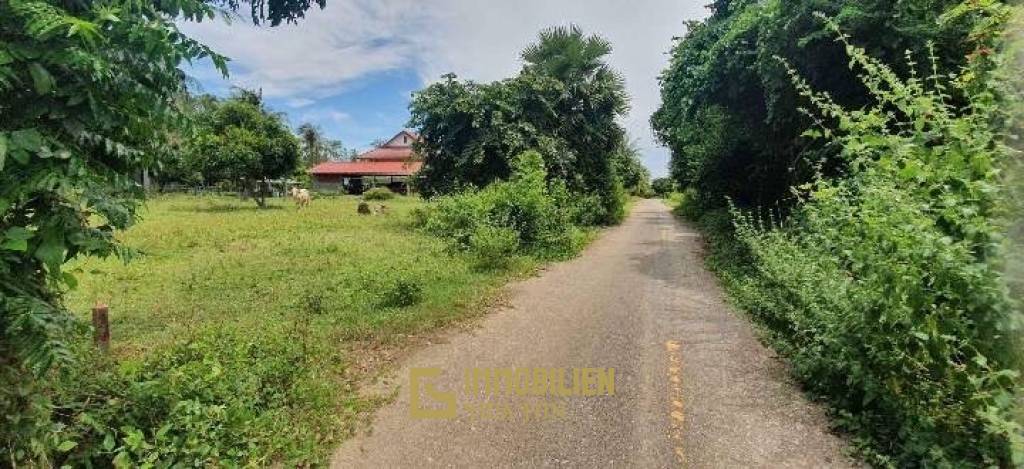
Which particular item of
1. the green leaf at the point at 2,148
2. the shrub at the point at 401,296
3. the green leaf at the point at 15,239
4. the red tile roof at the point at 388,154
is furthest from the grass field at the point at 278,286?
the red tile roof at the point at 388,154

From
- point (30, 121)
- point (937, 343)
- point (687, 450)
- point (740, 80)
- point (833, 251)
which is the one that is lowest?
point (687, 450)

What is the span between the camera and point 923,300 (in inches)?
124

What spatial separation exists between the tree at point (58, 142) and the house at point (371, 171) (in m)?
40.3

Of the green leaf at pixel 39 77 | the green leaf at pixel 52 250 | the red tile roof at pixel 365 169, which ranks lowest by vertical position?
the green leaf at pixel 52 250

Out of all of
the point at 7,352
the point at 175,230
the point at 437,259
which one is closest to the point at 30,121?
the point at 7,352

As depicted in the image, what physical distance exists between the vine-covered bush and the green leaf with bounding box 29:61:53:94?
4290 mm

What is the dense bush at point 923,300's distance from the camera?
9.30 feet

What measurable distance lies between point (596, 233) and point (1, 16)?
14403 millimetres

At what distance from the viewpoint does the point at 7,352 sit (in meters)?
2.37

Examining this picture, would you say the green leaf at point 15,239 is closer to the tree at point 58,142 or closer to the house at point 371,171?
the tree at point 58,142

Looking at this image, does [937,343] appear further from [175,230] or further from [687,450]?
[175,230]

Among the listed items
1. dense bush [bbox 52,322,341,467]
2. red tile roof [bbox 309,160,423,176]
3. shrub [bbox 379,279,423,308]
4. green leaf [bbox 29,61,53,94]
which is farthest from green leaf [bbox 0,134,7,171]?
red tile roof [bbox 309,160,423,176]

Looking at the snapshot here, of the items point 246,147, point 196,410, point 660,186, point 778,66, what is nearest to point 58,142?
point 196,410

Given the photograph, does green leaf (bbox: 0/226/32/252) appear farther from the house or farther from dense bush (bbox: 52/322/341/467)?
the house
